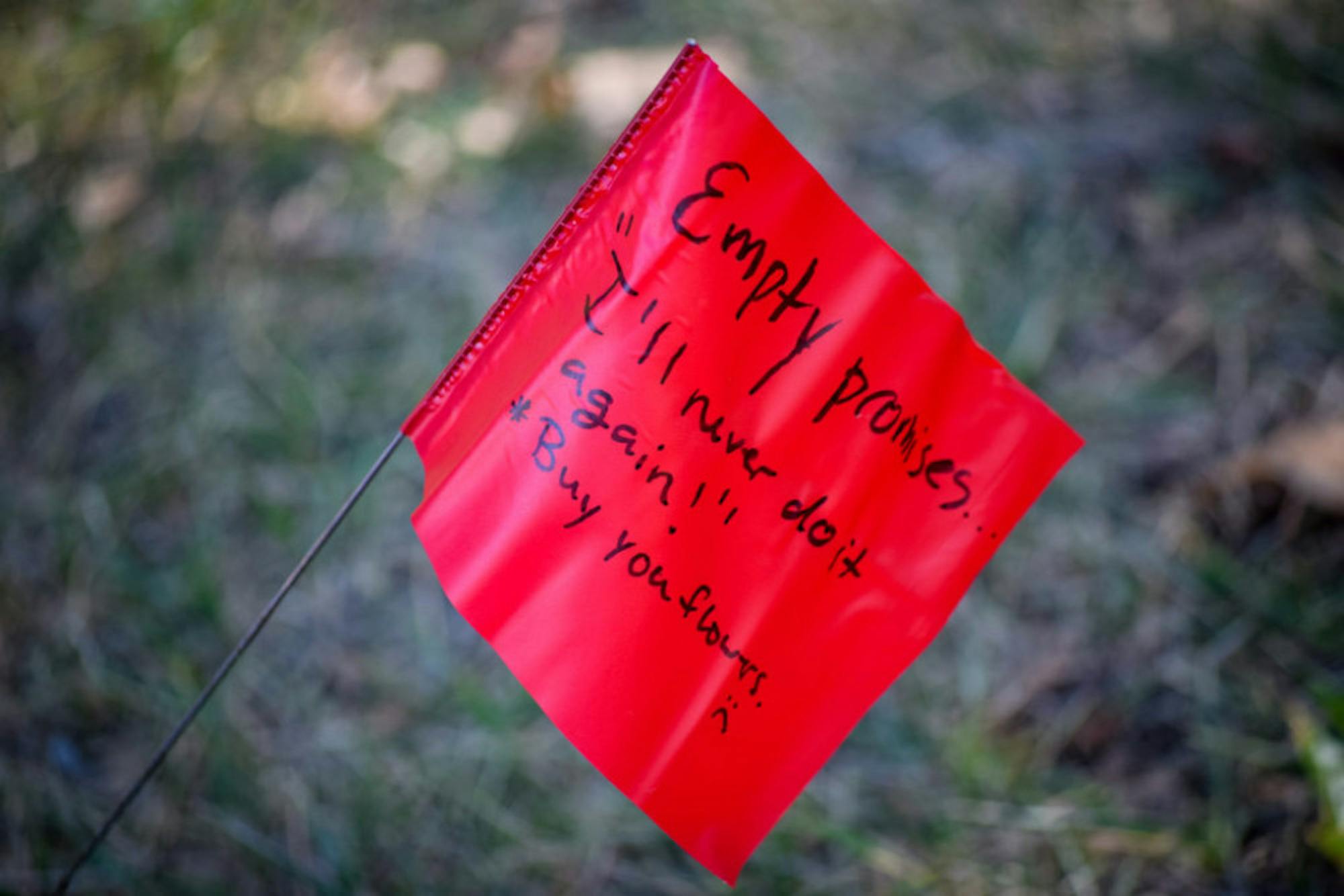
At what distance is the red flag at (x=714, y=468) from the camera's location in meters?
0.66

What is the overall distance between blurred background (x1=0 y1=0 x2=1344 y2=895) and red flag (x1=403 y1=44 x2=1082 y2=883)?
0.51m

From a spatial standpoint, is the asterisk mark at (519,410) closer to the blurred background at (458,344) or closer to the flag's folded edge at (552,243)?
the flag's folded edge at (552,243)

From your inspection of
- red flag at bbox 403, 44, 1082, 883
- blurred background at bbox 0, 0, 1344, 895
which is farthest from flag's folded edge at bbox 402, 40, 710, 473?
blurred background at bbox 0, 0, 1344, 895

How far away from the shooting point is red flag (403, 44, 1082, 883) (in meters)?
0.66

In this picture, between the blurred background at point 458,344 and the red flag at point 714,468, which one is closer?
the red flag at point 714,468

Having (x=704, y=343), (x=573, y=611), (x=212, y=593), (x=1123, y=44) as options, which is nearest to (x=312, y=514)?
(x=212, y=593)

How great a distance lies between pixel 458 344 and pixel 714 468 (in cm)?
130

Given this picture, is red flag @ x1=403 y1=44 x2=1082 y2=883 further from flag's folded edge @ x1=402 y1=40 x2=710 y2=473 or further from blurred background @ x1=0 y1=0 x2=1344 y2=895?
blurred background @ x1=0 y1=0 x2=1344 y2=895

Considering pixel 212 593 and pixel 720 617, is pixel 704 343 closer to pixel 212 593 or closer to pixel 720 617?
pixel 720 617

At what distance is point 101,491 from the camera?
1.61 metres

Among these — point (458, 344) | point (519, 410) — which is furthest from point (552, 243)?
point (458, 344)

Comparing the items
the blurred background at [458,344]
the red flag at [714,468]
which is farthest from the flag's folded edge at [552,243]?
the blurred background at [458,344]

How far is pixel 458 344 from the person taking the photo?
1.87 m

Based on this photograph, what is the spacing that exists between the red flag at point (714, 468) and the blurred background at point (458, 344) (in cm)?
51
